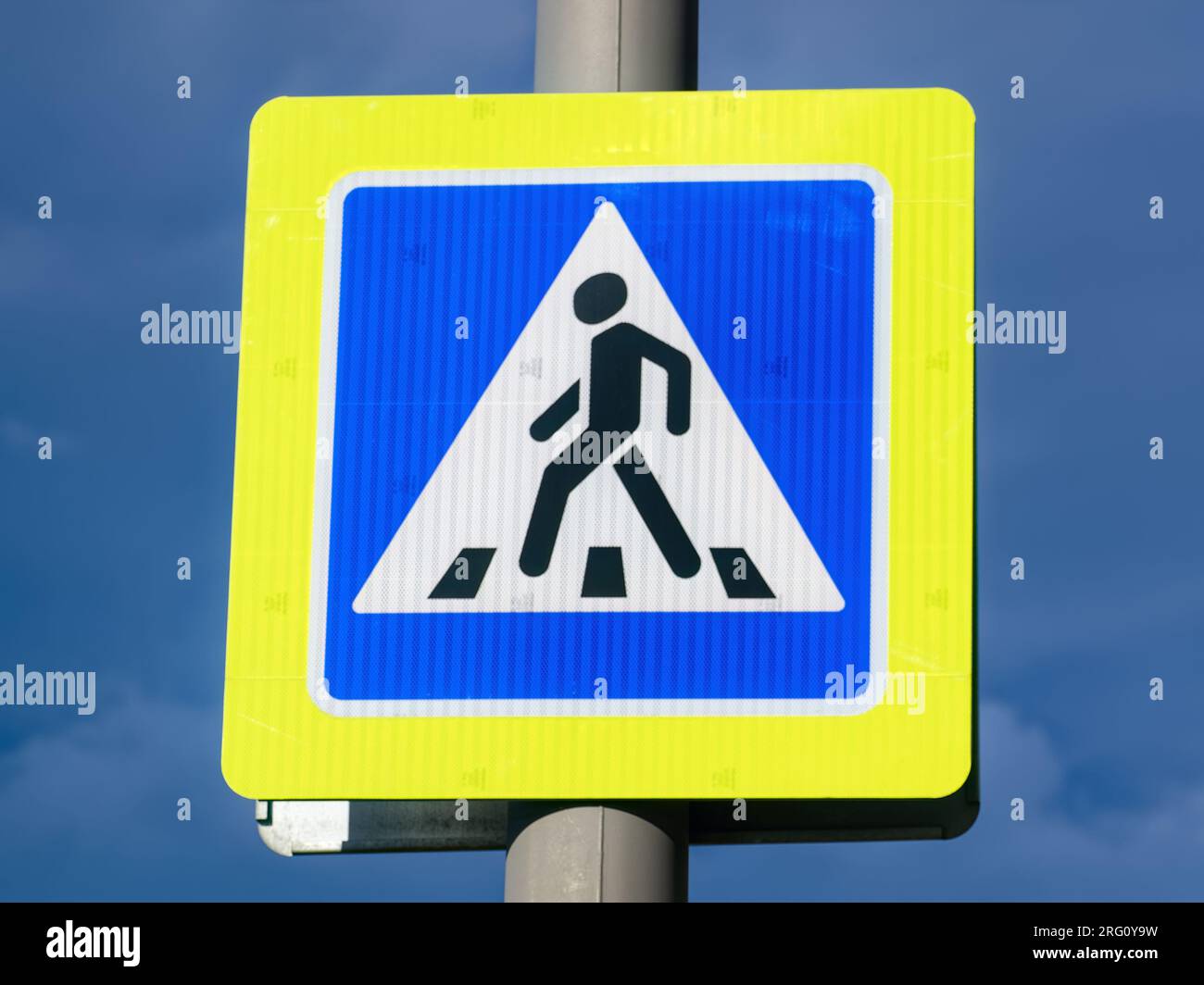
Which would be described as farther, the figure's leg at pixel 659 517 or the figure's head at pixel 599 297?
the figure's head at pixel 599 297

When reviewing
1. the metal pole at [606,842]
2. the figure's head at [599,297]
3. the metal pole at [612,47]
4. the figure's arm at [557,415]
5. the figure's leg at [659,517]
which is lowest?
the metal pole at [606,842]

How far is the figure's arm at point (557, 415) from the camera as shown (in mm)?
8219

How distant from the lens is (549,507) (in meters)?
8.16

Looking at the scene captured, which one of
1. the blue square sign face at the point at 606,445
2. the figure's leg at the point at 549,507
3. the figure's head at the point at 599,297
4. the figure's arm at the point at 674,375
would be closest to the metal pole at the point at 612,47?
the blue square sign face at the point at 606,445

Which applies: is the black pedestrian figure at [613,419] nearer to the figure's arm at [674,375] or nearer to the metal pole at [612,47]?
the figure's arm at [674,375]

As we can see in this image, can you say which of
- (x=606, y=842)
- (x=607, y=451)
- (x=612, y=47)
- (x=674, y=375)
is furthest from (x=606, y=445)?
(x=612, y=47)

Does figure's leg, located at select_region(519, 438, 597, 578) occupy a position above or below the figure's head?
below

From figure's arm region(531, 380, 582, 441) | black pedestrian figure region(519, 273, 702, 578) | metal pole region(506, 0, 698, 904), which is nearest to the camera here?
metal pole region(506, 0, 698, 904)

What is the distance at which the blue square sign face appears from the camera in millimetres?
8047

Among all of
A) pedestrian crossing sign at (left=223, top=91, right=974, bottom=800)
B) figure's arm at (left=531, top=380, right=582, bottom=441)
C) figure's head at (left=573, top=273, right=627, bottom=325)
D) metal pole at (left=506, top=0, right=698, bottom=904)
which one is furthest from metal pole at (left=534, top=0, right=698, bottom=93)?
figure's arm at (left=531, top=380, right=582, bottom=441)

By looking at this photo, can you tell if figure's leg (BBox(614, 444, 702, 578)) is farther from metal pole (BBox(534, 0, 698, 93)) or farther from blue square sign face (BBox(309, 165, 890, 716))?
metal pole (BBox(534, 0, 698, 93))

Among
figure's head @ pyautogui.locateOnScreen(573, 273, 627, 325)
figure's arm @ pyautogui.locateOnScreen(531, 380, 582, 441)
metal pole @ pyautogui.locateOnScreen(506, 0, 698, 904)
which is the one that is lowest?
metal pole @ pyautogui.locateOnScreen(506, 0, 698, 904)

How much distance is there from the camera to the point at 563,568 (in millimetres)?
8125
